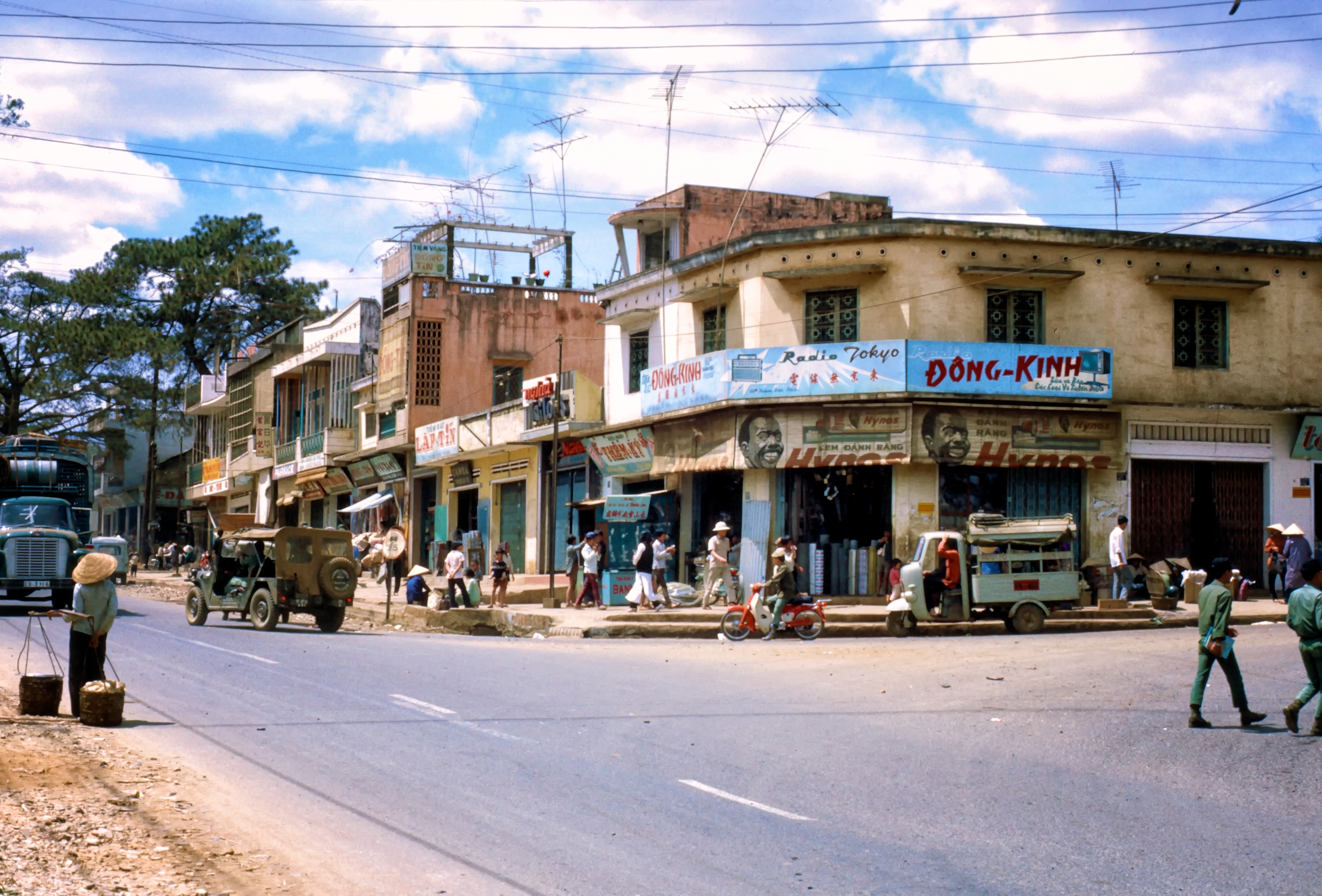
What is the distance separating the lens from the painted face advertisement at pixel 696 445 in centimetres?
2897

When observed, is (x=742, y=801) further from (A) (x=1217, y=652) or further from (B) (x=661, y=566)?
(B) (x=661, y=566)

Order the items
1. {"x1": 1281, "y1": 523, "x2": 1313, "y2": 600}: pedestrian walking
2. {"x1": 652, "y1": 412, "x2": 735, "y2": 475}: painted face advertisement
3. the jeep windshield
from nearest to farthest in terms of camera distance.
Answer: {"x1": 1281, "y1": 523, "x2": 1313, "y2": 600}: pedestrian walking, the jeep windshield, {"x1": 652, "y1": 412, "x2": 735, "y2": 475}: painted face advertisement

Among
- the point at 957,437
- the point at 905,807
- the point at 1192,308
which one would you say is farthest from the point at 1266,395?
the point at 905,807

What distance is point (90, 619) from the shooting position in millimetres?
12805

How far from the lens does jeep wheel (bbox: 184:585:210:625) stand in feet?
82.9

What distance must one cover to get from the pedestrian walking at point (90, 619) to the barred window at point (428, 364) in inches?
1162

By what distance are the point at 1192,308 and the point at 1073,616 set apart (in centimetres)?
968

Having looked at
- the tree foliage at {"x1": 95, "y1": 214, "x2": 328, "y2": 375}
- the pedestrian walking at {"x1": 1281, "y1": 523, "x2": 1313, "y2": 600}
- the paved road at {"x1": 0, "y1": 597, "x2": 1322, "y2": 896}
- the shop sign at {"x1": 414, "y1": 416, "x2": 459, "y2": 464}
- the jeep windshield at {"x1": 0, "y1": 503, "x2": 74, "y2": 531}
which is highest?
the tree foliage at {"x1": 95, "y1": 214, "x2": 328, "y2": 375}

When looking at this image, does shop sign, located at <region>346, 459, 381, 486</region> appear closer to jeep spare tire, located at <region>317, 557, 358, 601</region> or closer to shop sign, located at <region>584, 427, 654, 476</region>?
shop sign, located at <region>584, 427, 654, 476</region>

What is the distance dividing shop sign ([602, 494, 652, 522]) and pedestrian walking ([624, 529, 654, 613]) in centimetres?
196

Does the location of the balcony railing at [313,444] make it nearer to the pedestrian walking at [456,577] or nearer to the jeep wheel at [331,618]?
the pedestrian walking at [456,577]

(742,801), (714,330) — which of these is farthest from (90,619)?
(714,330)

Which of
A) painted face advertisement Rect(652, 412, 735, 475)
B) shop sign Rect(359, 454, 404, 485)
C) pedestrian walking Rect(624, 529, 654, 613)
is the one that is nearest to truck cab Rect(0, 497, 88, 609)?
pedestrian walking Rect(624, 529, 654, 613)

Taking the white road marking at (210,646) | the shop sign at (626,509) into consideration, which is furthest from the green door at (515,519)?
the white road marking at (210,646)
